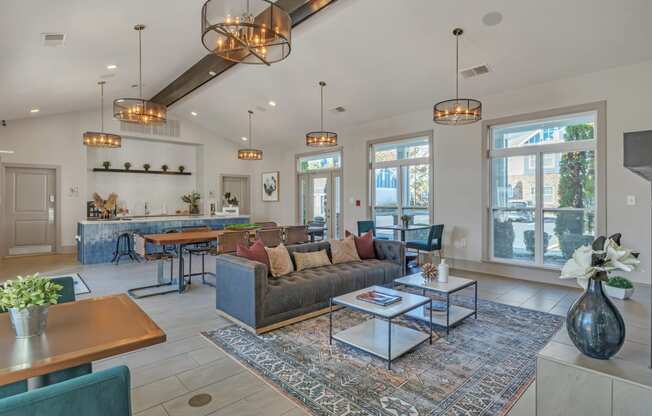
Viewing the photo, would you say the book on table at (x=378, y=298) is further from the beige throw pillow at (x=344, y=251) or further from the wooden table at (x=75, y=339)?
the wooden table at (x=75, y=339)

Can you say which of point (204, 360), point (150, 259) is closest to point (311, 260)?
point (204, 360)

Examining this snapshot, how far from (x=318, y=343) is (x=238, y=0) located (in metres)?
2.91

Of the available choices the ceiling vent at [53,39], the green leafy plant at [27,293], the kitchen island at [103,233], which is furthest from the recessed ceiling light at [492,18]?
the kitchen island at [103,233]

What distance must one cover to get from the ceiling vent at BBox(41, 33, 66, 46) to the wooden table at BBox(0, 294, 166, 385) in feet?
12.1

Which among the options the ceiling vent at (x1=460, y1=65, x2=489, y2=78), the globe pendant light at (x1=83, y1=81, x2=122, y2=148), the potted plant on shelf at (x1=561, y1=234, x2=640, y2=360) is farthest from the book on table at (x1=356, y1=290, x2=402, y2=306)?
the globe pendant light at (x1=83, y1=81, x2=122, y2=148)

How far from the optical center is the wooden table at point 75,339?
129 centimetres

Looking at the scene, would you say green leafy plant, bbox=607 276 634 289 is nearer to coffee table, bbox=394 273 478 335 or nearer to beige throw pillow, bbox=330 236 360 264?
coffee table, bbox=394 273 478 335

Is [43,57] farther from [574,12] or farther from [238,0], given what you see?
[574,12]

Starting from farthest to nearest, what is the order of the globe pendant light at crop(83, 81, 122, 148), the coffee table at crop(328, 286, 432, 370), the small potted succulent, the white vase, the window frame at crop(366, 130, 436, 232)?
the window frame at crop(366, 130, 436, 232) → the globe pendant light at crop(83, 81, 122, 148) → the small potted succulent → the white vase → the coffee table at crop(328, 286, 432, 370)

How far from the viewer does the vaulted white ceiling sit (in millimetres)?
4004

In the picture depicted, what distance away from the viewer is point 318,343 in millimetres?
3248

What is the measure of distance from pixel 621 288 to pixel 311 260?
161 inches

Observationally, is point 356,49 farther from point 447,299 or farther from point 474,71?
point 447,299

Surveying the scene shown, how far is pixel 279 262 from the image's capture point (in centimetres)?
412
